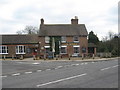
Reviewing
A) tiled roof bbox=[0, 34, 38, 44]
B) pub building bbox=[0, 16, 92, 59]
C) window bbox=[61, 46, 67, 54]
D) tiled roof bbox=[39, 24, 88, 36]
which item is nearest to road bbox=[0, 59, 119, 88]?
pub building bbox=[0, 16, 92, 59]

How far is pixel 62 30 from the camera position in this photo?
49094mm

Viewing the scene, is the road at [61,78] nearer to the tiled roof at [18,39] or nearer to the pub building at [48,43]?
the pub building at [48,43]

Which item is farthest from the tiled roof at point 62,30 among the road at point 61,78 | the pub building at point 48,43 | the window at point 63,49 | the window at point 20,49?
the road at point 61,78

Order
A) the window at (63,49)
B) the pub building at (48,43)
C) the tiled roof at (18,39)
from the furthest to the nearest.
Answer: the window at (63,49) → the tiled roof at (18,39) → the pub building at (48,43)

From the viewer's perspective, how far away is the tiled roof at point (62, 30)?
47.9m

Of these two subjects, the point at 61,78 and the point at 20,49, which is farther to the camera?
the point at 20,49

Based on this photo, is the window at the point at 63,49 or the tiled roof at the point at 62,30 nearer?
the window at the point at 63,49

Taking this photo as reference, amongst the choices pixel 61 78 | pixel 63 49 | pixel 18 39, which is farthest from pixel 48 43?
pixel 61 78

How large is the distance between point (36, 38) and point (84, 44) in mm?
10893

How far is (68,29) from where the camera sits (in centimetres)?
4941

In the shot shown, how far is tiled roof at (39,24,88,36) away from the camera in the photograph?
4791 cm

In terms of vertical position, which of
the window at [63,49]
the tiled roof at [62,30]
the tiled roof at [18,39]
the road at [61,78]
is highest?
the tiled roof at [62,30]

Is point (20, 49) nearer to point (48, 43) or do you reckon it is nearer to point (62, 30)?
point (48, 43)

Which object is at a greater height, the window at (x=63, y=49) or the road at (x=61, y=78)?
the window at (x=63, y=49)
